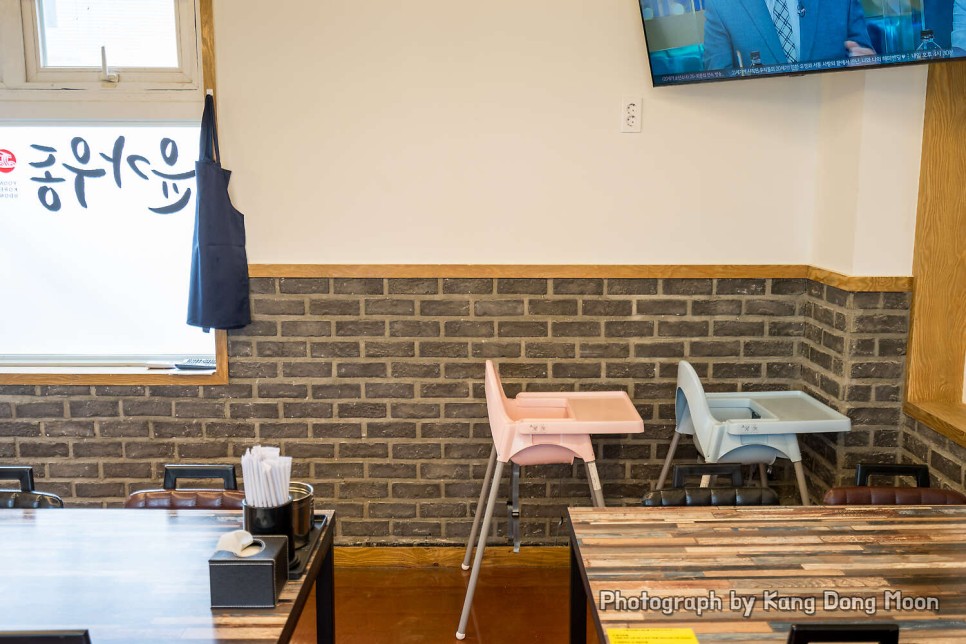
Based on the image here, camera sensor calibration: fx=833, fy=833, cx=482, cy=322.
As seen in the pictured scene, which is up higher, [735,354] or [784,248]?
[784,248]

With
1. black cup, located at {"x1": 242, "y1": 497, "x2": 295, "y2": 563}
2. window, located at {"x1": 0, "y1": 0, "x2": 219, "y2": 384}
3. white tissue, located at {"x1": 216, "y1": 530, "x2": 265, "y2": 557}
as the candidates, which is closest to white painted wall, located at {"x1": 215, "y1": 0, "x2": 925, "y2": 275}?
window, located at {"x1": 0, "y1": 0, "x2": 219, "y2": 384}

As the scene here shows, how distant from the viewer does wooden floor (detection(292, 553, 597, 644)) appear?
121 inches

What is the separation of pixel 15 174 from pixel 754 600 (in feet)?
11.0

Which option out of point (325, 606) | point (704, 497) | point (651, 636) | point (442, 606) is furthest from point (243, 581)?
point (442, 606)

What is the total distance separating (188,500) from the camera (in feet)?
7.91

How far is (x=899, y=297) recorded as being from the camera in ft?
10.2

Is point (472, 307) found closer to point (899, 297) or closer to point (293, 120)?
point (293, 120)

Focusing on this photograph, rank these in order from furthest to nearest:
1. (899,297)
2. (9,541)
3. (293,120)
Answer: (293,120) < (899,297) < (9,541)

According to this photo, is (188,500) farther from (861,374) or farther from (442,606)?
(861,374)

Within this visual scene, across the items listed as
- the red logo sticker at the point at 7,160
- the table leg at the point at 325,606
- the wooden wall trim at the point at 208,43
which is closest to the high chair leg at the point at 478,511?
the table leg at the point at 325,606

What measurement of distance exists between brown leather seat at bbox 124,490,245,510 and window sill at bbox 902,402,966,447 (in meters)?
2.27

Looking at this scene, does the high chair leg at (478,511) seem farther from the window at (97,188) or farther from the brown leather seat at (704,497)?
the window at (97,188)

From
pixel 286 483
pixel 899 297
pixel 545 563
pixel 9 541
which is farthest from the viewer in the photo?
pixel 545 563

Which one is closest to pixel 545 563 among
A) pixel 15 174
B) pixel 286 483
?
pixel 286 483
